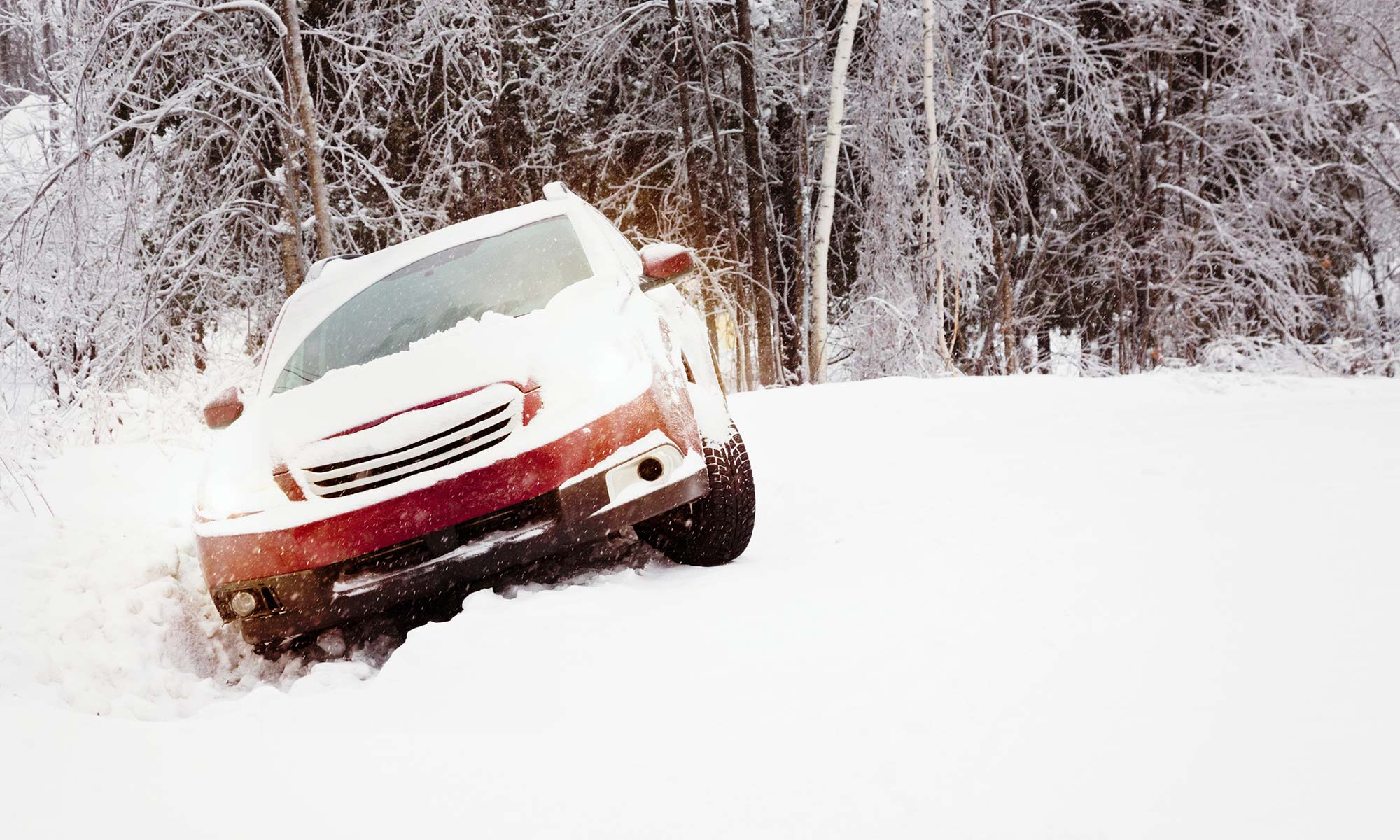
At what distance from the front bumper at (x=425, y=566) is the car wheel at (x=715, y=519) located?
1.61 ft

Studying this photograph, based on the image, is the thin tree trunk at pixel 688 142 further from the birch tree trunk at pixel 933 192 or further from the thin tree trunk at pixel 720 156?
the birch tree trunk at pixel 933 192

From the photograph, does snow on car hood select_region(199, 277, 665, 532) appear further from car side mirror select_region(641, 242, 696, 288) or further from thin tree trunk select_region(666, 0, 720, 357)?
thin tree trunk select_region(666, 0, 720, 357)

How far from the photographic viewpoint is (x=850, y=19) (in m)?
11.2

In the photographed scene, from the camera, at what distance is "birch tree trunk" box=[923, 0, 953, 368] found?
11.9 m

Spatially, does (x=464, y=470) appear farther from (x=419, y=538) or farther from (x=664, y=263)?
(x=664, y=263)

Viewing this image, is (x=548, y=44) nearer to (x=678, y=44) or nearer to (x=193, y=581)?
(x=678, y=44)

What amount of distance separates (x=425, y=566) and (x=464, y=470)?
38 centimetres

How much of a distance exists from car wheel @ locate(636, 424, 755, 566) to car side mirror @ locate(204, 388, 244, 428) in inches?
74.6

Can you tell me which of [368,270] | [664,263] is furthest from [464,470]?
[368,270]

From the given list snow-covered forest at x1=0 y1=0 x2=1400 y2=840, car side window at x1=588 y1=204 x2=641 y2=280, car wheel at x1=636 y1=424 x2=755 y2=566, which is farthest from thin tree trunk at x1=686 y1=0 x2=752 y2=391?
car wheel at x1=636 y1=424 x2=755 y2=566

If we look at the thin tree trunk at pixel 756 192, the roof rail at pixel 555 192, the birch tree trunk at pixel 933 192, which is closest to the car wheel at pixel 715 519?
the roof rail at pixel 555 192

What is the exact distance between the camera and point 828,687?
7.20 feet

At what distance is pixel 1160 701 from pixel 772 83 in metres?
15.9

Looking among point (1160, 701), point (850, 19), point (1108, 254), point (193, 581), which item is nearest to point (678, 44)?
point (850, 19)
